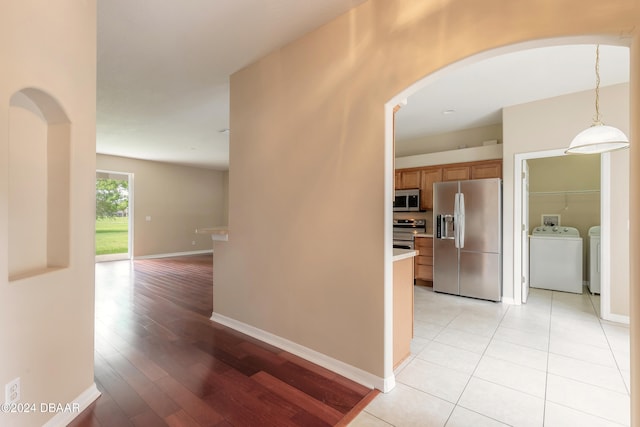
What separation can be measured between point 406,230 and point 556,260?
7.86ft

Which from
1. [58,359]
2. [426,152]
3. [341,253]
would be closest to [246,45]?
[341,253]

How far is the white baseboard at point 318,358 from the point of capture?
6.38 feet

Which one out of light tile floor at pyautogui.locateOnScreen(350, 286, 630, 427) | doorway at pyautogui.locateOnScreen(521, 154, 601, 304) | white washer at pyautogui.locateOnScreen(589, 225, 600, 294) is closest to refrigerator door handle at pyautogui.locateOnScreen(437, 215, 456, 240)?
light tile floor at pyautogui.locateOnScreen(350, 286, 630, 427)

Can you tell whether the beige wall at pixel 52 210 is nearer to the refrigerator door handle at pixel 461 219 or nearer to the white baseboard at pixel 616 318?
the refrigerator door handle at pixel 461 219

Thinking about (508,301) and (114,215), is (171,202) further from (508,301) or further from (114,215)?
(508,301)

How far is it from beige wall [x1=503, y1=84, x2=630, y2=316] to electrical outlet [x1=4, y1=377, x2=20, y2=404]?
16.0ft

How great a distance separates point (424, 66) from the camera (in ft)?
5.77

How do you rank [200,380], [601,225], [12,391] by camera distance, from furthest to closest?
[601,225] → [200,380] → [12,391]

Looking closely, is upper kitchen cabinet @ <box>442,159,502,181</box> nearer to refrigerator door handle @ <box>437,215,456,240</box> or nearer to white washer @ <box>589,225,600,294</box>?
refrigerator door handle @ <box>437,215,456,240</box>

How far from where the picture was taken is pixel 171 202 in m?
8.31

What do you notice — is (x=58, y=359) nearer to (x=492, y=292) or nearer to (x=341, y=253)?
(x=341, y=253)

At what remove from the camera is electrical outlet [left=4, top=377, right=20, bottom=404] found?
127cm

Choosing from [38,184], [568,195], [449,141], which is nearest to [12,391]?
[38,184]

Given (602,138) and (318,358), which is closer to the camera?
(602,138)
